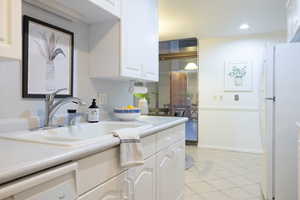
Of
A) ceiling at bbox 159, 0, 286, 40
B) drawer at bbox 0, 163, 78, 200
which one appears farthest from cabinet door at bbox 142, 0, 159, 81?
drawer at bbox 0, 163, 78, 200

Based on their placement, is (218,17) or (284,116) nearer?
(284,116)

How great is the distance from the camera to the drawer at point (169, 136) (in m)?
1.69

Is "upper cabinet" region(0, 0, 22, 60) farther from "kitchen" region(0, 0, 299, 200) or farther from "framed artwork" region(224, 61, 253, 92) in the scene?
"framed artwork" region(224, 61, 253, 92)

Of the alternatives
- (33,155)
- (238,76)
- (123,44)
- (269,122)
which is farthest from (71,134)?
(238,76)

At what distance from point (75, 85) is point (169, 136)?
883 millimetres

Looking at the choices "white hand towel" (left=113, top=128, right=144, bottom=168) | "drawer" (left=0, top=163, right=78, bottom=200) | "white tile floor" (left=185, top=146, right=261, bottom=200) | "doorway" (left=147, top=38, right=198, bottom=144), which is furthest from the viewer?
"doorway" (left=147, top=38, right=198, bottom=144)

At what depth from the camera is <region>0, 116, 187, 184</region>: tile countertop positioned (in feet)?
2.19

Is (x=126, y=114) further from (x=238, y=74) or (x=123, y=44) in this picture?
(x=238, y=74)

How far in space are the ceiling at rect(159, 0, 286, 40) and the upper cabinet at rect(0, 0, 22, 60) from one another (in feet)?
7.40

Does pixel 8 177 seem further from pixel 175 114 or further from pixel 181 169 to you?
pixel 175 114

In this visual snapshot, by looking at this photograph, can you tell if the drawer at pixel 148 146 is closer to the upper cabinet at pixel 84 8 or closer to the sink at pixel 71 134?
the sink at pixel 71 134

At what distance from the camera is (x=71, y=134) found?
57.6 inches

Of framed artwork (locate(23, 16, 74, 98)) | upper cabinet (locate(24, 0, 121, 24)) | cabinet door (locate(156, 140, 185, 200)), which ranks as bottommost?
cabinet door (locate(156, 140, 185, 200))

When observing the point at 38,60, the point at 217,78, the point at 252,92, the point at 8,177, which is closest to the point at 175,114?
the point at 217,78
